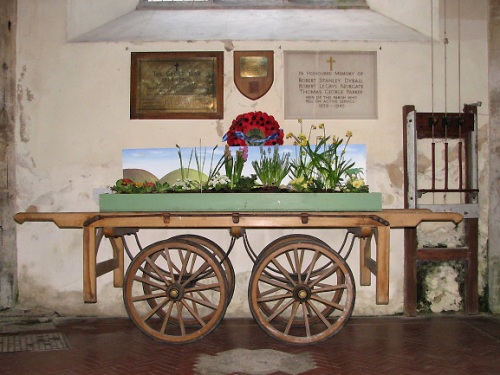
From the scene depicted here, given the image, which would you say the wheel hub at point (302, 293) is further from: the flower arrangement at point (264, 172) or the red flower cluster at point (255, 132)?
the red flower cluster at point (255, 132)

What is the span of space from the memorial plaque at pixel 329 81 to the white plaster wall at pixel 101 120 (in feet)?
0.28

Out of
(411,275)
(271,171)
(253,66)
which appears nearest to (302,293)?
(271,171)

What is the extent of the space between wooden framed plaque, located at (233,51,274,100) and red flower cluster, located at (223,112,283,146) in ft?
1.98

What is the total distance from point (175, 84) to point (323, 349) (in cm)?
299

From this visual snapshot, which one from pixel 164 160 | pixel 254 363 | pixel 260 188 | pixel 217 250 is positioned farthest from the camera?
pixel 164 160

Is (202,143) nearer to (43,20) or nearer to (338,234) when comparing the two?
(338,234)

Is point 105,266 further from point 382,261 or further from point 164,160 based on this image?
point 382,261

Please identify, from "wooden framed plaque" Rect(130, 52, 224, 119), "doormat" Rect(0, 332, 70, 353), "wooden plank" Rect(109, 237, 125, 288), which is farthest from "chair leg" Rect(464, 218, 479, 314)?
"doormat" Rect(0, 332, 70, 353)

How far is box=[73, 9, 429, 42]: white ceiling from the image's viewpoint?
5398 millimetres

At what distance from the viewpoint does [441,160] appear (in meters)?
5.37

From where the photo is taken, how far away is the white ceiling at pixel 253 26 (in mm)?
5398

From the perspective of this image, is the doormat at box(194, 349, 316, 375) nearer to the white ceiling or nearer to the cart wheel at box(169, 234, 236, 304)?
the cart wheel at box(169, 234, 236, 304)

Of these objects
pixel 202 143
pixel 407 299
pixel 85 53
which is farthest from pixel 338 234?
pixel 85 53

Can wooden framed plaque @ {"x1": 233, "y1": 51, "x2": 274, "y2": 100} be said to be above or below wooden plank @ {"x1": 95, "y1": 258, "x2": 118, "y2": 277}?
above
